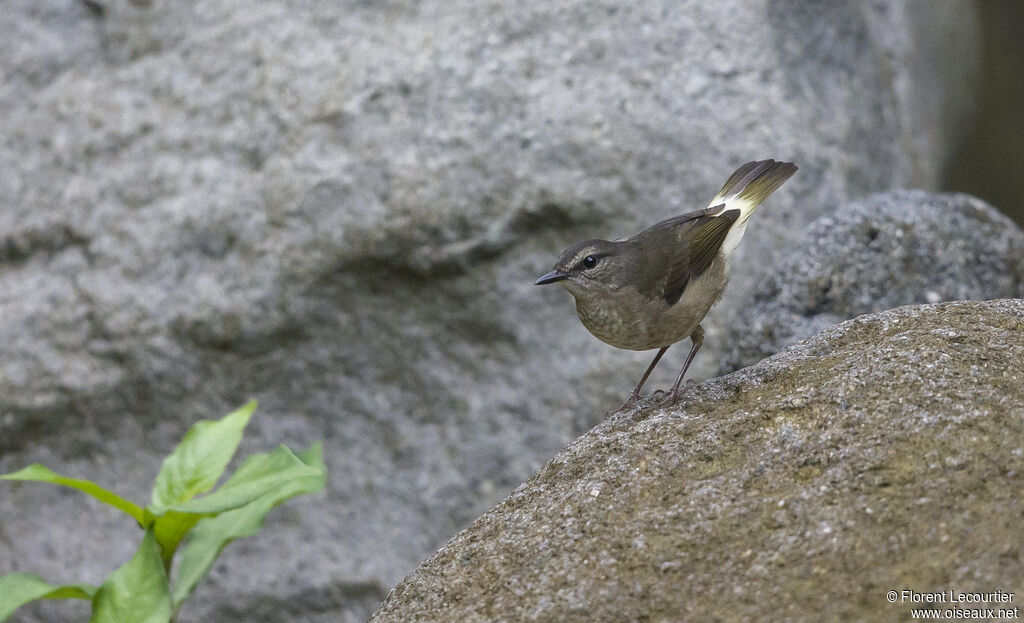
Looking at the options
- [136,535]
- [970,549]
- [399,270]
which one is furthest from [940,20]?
[136,535]

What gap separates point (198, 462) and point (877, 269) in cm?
303

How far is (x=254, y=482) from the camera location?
10.8ft

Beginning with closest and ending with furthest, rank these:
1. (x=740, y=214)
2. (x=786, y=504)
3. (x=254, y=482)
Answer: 1. (x=786, y=504)
2. (x=254, y=482)
3. (x=740, y=214)

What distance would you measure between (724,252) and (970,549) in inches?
75.7

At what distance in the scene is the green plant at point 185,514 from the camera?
330cm

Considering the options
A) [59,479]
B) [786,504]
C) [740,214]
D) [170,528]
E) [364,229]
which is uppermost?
[740,214]

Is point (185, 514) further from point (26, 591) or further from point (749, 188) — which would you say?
point (749, 188)

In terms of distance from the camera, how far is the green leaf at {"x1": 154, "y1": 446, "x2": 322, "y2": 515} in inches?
126

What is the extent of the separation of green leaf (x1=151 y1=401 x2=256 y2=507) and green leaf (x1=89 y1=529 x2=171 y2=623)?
0.33 meters

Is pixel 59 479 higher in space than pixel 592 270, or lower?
lower

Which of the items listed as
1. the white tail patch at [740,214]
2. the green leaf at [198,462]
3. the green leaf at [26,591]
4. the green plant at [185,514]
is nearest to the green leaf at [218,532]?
the green plant at [185,514]

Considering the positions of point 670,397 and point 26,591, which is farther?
point 26,591

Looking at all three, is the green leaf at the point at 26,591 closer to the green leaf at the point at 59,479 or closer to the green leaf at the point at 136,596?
the green leaf at the point at 136,596

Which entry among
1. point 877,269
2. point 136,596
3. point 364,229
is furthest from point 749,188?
point 136,596
